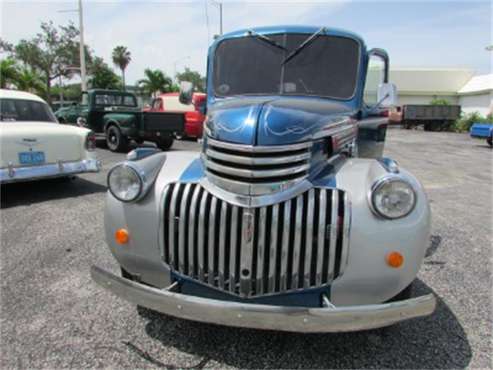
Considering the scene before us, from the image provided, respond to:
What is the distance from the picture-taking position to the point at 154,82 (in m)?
49.3

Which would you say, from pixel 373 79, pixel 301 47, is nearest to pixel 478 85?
pixel 373 79

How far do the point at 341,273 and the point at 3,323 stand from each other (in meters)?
2.52

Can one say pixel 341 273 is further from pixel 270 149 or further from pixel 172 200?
pixel 172 200

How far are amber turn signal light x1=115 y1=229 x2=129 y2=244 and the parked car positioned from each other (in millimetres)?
30922

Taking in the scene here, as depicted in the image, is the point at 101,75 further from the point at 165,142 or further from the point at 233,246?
the point at 233,246

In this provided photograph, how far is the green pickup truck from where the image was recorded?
1176cm

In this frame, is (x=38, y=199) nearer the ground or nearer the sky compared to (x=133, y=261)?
nearer the ground

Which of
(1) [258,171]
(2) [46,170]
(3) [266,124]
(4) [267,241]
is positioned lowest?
(2) [46,170]

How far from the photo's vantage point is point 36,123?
6668 millimetres

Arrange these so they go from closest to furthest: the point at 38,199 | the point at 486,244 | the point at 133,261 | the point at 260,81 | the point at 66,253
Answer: the point at 133,261 < the point at 260,81 < the point at 66,253 < the point at 486,244 < the point at 38,199

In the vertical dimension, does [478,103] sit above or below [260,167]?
above

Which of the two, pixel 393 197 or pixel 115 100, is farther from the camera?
pixel 115 100

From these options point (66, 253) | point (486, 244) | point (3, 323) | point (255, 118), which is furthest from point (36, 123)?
point (486, 244)

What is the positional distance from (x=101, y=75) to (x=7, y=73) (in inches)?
771
